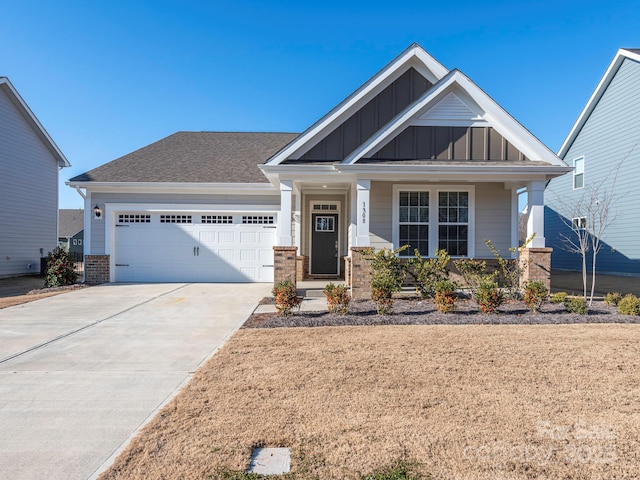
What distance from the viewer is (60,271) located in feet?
39.7

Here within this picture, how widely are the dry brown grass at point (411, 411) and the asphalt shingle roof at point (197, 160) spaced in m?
8.60

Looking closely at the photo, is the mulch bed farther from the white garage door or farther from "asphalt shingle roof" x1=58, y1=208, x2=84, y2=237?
"asphalt shingle roof" x1=58, y1=208, x2=84, y2=237

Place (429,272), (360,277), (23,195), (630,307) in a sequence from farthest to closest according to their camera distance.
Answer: (23,195) → (360,277) → (429,272) → (630,307)

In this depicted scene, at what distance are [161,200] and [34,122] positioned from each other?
845cm

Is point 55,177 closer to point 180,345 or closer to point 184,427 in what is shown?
point 180,345

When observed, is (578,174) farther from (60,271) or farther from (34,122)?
(34,122)

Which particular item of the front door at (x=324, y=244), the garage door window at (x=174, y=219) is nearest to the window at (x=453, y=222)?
the front door at (x=324, y=244)

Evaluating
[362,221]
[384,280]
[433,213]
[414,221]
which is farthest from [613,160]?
[384,280]

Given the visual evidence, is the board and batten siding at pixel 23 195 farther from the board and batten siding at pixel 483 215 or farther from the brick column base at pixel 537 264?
the brick column base at pixel 537 264

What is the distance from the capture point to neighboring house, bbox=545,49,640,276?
15.7 m

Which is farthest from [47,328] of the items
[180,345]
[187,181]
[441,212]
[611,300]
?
[611,300]

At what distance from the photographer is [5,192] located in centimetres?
1550

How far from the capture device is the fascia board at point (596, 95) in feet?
52.5

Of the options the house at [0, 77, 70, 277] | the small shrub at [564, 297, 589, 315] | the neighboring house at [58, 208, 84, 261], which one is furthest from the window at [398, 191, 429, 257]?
the neighboring house at [58, 208, 84, 261]
